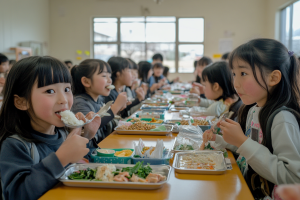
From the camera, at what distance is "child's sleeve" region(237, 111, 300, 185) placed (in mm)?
1011

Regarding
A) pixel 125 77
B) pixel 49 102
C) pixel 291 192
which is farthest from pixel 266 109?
pixel 125 77

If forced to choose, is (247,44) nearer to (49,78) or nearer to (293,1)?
(49,78)

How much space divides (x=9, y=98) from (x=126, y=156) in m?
0.54

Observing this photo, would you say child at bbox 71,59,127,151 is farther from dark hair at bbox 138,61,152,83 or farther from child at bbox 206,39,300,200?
dark hair at bbox 138,61,152,83

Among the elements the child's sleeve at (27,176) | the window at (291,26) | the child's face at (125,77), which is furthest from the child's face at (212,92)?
the window at (291,26)

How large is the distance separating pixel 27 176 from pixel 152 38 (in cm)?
831

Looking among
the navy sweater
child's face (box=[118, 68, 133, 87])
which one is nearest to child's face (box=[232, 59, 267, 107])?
the navy sweater

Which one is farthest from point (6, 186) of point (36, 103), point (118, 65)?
point (118, 65)

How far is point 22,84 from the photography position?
111 cm

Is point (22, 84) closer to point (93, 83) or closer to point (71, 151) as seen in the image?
point (71, 151)

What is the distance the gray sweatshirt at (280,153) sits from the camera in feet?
3.32

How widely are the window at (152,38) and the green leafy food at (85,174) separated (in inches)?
320

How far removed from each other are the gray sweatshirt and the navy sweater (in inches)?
28.1

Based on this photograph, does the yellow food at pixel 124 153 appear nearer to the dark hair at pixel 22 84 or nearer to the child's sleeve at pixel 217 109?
the dark hair at pixel 22 84
